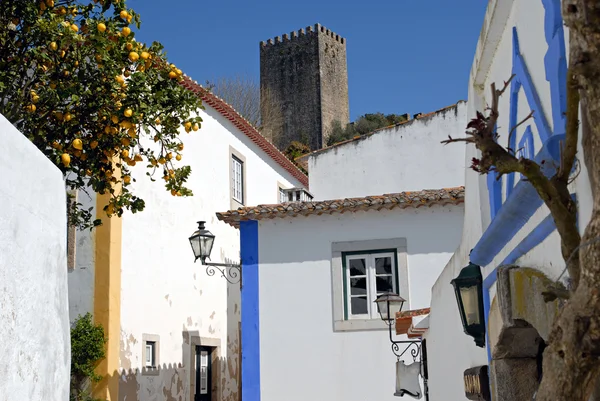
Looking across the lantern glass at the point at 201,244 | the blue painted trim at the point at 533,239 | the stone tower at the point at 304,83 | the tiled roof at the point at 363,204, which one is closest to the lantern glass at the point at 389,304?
the tiled roof at the point at 363,204

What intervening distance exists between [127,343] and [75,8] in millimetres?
6602

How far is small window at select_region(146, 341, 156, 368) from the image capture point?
13578 mm

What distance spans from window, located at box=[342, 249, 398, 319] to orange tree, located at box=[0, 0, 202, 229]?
4997mm

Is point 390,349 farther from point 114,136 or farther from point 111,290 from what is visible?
point 114,136

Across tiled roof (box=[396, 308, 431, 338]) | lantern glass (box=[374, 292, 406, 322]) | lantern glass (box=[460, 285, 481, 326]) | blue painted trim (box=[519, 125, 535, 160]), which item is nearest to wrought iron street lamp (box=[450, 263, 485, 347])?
lantern glass (box=[460, 285, 481, 326])

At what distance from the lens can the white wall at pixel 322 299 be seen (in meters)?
11.7

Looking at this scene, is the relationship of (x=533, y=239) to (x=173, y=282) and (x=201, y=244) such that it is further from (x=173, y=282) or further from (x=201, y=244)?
(x=173, y=282)

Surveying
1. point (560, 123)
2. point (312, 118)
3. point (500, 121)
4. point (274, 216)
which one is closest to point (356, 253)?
point (274, 216)

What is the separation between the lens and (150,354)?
13.7 meters

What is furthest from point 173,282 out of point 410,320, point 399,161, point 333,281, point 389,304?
point 410,320

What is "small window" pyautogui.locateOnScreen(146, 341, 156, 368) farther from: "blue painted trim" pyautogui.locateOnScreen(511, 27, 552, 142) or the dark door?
"blue painted trim" pyautogui.locateOnScreen(511, 27, 552, 142)

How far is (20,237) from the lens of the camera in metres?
5.20

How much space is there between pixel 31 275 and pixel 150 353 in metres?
8.63

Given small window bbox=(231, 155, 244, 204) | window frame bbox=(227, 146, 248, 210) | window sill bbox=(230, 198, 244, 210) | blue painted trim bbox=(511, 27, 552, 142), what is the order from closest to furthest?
blue painted trim bbox=(511, 27, 552, 142)
window sill bbox=(230, 198, 244, 210)
window frame bbox=(227, 146, 248, 210)
small window bbox=(231, 155, 244, 204)
